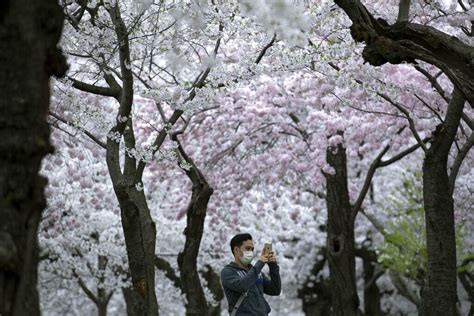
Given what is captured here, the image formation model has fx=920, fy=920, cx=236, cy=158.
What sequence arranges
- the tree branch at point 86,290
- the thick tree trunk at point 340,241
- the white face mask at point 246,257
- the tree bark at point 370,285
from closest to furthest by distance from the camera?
1. the white face mask at point 246,257
2. the thick tree trunk at point 340,241
3. the tree branch at point 86,290
4. the tree bark at point 370,285

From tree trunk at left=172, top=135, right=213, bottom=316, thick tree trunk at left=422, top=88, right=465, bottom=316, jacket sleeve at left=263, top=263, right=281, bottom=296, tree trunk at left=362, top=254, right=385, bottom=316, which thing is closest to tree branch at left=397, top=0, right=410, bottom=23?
jacket sleeve at left=263, top=263, right=281, bottom=296

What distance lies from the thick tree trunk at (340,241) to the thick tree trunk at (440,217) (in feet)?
12.2

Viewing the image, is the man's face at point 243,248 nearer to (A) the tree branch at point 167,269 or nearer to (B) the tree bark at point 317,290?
(A) the tree branch at point 167,269

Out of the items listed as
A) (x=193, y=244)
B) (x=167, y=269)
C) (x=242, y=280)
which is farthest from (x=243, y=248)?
(x=167, y=269)

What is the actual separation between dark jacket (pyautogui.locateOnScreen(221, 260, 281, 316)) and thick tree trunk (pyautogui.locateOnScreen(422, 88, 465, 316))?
4359mm

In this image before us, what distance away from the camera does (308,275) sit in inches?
1149

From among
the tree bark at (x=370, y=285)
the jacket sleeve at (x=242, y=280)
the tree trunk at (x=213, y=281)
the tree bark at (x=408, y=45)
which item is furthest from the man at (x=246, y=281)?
the tree trunk at (x=213, y=281)

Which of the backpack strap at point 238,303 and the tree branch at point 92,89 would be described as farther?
the tree branch at point 92,89

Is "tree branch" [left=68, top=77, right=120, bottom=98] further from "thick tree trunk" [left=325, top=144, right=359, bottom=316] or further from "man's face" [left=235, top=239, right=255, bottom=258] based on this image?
"thick tree trunk" [left=325, top=144, right=359, bottom=316]

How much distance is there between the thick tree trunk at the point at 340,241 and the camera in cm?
1597

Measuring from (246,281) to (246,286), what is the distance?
1.7 inches

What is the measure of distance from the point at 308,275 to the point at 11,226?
25.8m

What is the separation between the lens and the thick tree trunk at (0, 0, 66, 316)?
3.76m

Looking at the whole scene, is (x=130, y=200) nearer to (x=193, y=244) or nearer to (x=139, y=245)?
(x=139, y=245)
